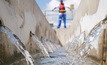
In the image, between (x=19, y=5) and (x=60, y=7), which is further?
(x=60, y=7)

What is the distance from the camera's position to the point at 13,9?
503cm

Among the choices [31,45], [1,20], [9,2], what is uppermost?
[9,2]

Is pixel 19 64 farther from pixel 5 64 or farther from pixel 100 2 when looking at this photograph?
pixel 100 2

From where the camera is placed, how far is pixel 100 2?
5.41 m

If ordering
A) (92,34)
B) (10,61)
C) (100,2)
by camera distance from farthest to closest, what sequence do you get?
(100,2)
(92,34)
(10,61)

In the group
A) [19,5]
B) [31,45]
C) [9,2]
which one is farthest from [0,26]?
[31,45]

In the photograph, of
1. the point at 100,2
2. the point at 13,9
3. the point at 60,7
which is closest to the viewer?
the point at 13,9

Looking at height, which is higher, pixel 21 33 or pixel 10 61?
pixel 21 33

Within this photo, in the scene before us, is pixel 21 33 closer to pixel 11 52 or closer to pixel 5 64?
pixel 11 52

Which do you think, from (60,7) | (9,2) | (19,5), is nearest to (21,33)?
(19,5)

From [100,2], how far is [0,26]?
243cm

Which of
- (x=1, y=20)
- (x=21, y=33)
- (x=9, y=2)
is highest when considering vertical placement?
(x=9, y=2)

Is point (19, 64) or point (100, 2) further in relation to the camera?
point (100, 2)

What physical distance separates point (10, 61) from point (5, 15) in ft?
2.71
